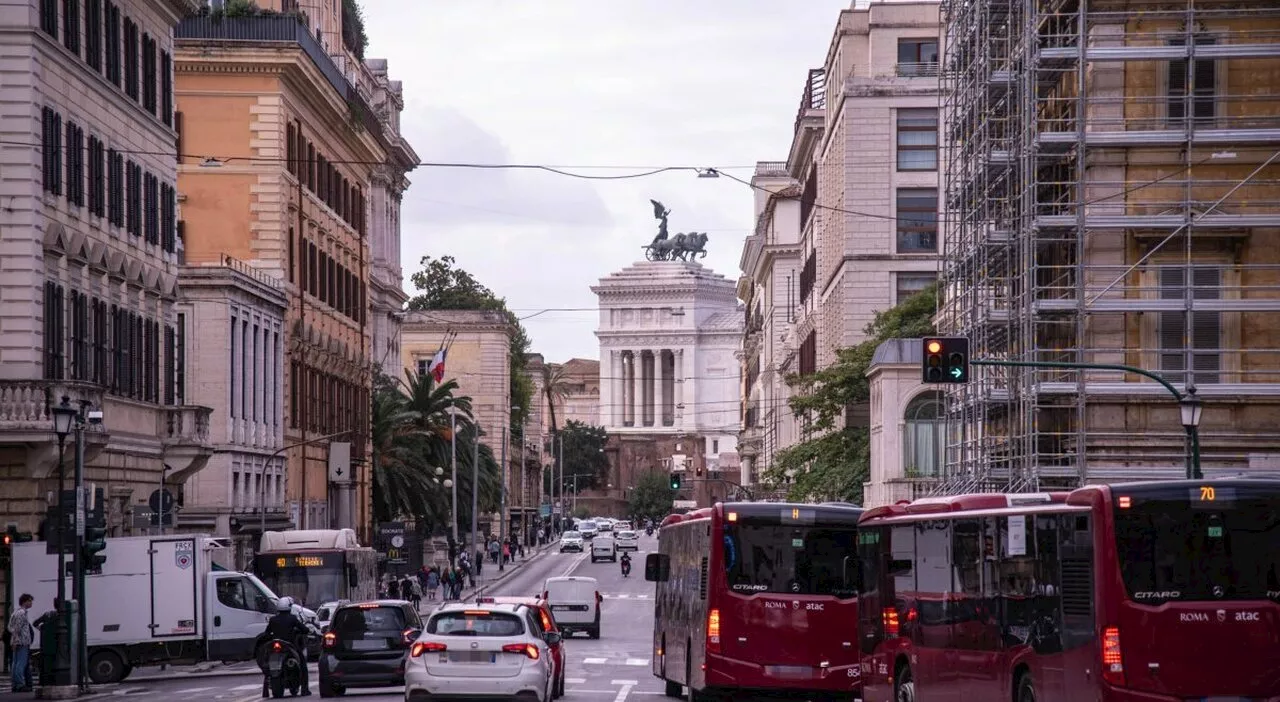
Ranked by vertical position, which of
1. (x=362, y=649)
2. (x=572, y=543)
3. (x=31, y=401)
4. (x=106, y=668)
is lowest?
(x=572, y=543)

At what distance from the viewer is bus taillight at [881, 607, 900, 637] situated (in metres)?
26.2

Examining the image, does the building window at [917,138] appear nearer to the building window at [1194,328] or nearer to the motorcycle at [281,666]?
the building window at [1194,328]

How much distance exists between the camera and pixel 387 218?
9969 cm

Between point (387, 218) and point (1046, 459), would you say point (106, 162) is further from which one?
point (387, 218)

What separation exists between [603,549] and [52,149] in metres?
76.2

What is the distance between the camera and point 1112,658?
63.3 ft

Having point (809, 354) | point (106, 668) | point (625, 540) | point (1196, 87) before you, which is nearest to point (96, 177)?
point (106, 668)

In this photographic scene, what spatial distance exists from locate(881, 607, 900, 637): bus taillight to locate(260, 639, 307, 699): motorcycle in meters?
11.1

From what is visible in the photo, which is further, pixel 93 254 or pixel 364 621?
pixel 93 254

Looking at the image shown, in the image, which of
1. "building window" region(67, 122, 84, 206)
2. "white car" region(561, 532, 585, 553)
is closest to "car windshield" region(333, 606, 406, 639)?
"building window" region(67, 122, 84, 206)

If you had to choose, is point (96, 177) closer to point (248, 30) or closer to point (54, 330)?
point (54, 330)

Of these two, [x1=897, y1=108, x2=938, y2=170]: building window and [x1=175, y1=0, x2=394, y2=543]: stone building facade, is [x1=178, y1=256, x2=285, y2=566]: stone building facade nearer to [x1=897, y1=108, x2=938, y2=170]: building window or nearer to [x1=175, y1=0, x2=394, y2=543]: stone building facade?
[x1=175, y1=0, x2=394, y2=543]: stone building facade

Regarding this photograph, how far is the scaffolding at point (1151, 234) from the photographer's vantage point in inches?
1678

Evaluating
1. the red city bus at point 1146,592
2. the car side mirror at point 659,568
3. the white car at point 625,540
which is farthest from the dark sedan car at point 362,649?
the white car at point 625,540
